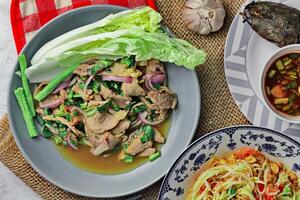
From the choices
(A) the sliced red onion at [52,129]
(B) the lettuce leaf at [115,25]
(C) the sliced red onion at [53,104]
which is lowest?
(A) the sliced red onion at [52,129]

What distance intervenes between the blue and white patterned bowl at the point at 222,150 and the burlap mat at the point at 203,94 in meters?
0.18

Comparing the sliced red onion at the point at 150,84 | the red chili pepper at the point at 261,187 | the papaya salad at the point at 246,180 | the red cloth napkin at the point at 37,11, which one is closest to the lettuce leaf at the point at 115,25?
the red cloth napkin at the point at 37,11

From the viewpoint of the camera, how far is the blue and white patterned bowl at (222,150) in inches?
116

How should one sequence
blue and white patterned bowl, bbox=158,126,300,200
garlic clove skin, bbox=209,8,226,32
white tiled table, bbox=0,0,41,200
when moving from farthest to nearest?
white tiled table, bbox=0,0,41,200
garlic clove skin, bbox=209,8,226,32
blue and white patterned bowl, bbox=158,126,300,200

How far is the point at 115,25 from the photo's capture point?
306 centimetres

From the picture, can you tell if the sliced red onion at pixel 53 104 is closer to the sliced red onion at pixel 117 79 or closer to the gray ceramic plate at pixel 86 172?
the gray ceramic plate at pixel 86 172

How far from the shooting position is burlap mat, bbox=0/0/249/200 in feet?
10.4

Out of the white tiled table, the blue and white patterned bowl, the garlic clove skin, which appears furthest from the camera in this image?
the white tiled table

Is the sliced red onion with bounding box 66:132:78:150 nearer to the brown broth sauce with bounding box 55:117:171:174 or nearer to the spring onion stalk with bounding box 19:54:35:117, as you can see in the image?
the brown broth sauce with bounding box 55:117:171:174

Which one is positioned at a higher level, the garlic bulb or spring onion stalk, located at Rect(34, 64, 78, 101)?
the garlic bulb

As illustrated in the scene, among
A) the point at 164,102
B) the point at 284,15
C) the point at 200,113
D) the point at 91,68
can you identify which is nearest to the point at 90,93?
the point at 91,68

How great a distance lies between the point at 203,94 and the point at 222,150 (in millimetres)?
307

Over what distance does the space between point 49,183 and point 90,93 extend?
490 millimetres

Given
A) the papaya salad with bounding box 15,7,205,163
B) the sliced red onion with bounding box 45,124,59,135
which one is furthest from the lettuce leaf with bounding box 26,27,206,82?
the sliced red onion with bounding box 45,124,59,135
